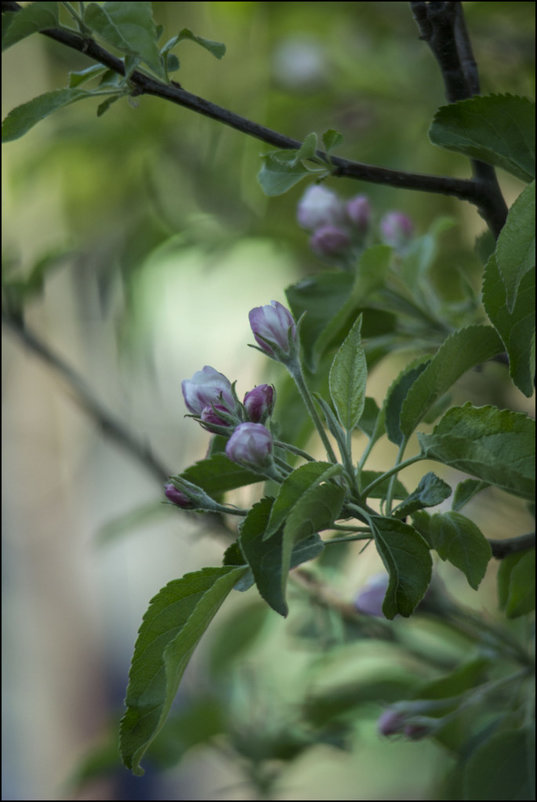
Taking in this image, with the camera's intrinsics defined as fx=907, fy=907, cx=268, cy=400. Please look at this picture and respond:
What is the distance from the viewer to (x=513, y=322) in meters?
0.27

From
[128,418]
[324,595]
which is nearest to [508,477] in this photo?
[324,595]

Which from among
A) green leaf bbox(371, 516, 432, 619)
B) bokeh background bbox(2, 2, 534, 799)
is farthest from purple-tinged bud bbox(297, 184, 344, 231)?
green leaf bbox(371, 516, 432, 619)

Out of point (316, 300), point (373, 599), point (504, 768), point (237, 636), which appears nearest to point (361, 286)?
point (316, 300)

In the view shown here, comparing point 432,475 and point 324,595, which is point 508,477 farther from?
point 324,595

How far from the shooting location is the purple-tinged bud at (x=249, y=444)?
268 millimetres

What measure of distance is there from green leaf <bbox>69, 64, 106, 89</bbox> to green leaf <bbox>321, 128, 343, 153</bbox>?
8cm

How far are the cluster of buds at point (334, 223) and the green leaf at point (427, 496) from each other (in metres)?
0.21

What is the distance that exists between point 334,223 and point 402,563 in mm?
244

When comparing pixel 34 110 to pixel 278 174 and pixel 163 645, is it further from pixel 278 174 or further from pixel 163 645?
pixel 163 645

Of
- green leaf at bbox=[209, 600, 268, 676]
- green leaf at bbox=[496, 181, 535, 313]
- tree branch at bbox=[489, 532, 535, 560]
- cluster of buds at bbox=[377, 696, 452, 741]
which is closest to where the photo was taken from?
green leaf at bbox=[496, 181, 535, 313]

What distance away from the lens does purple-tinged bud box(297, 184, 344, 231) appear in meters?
0.47

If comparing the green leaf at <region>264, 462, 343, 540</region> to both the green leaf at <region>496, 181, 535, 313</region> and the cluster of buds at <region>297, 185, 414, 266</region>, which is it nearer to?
the green leaf at <region>496, 181, 535, 313</region>

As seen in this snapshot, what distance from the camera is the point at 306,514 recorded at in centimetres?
24

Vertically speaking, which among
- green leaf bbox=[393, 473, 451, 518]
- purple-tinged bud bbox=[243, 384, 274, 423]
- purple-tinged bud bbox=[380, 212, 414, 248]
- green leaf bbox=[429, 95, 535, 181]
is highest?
purple-tinged bud bbox=[380, 212, 414, 248]
